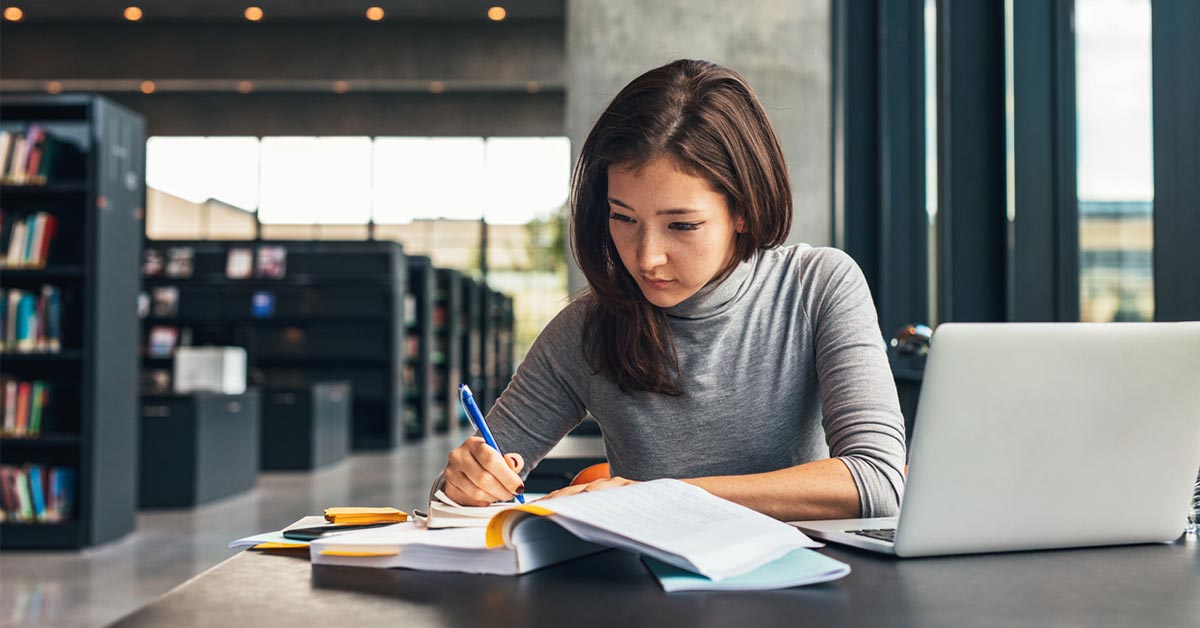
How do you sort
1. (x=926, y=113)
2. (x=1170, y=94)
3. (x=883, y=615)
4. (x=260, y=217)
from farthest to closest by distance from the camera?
(x=260, y=217) → (x=926, y=113) → (x=1170, y=94) → (x=883, y=615)

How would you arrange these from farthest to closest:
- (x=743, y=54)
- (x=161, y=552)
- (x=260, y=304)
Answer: (x=260, y=304)
(x=161, y=552)
(x=743, y=54)

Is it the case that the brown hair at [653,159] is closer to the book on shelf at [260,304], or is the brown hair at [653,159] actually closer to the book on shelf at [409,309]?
the book on shelf at [260,304]

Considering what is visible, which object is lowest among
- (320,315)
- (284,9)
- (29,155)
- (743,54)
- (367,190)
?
(320,315)

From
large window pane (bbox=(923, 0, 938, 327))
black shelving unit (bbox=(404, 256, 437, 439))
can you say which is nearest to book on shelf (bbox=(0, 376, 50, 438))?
large window pane (bbox=(923, 0, 938, 327))

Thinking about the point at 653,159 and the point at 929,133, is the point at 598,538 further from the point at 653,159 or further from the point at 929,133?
the point at 929,133

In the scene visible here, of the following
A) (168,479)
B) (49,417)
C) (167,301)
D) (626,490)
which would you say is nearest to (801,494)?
(626,490)

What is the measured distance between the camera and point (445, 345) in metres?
12.4

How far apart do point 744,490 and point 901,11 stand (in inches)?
139

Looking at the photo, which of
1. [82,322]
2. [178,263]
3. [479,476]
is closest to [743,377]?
[479,476]

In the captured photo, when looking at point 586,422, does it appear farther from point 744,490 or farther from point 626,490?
point 626,490

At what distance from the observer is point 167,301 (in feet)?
32.5

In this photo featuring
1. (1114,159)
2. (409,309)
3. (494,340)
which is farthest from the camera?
(494,340)

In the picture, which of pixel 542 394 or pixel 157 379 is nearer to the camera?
pixel 542 394

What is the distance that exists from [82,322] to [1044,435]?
4.94m
